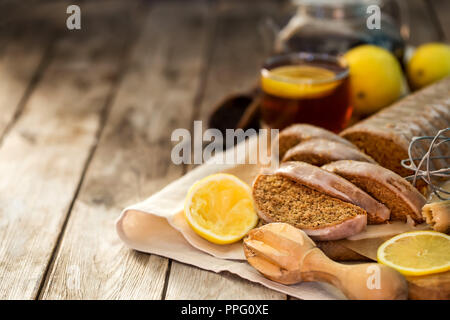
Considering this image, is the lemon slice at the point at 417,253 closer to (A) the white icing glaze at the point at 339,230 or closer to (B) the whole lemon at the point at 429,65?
(A) the white icing glaze at the point at 339,230

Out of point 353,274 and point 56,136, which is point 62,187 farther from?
point 353,274

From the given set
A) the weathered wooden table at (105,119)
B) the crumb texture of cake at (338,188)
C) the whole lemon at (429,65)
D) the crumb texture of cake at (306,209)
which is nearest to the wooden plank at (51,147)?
the weathered wooden table at (105,119)

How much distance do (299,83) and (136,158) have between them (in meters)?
0.63

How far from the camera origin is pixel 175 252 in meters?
1.63

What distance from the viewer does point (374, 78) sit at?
226cm

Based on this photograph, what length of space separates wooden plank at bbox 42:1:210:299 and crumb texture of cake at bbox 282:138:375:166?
1.59ft

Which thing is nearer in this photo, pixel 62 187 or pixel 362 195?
pixel 362 195

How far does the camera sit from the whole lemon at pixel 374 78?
2256 millimetres

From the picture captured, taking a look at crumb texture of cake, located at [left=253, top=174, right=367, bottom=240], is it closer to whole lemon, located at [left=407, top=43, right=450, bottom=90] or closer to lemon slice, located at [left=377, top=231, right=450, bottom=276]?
lemon slice, located at [left=377, top=231, right=450, bottom=276]

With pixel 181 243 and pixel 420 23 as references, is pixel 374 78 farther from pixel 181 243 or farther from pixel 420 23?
pixel 420 23

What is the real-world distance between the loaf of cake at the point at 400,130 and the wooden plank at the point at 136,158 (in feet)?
2.09
